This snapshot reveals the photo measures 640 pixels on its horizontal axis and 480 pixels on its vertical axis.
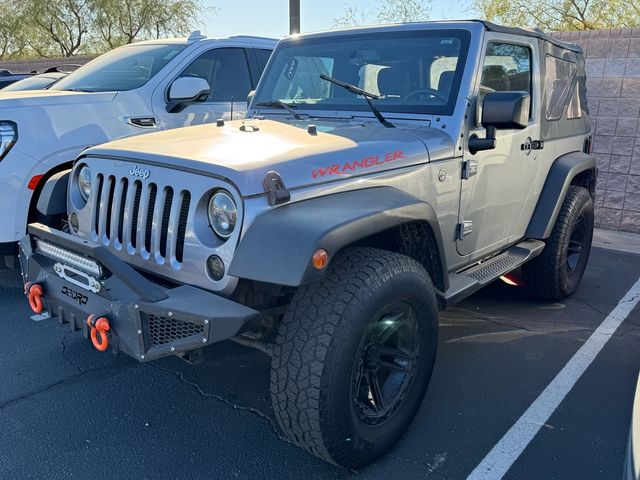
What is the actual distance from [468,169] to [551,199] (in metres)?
1.23

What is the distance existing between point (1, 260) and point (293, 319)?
9.83ft

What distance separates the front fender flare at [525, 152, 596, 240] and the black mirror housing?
3.96 ft

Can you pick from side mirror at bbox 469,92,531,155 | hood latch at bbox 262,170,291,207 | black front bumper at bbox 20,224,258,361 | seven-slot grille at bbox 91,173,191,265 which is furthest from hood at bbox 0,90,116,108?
side mirror at bbox 469,92,531,155

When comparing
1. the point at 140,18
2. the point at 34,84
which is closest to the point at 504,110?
the point at 34,84

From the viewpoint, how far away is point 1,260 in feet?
14.5

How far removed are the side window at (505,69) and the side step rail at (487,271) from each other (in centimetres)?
102

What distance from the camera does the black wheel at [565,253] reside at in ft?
14.6

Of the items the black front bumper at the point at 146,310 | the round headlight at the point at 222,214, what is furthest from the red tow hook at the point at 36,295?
the round headlight at the point at 222,214

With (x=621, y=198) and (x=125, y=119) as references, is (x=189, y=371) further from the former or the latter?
(x=621, y=198)

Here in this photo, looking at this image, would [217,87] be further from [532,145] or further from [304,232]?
[304,232]

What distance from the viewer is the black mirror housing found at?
3.15m

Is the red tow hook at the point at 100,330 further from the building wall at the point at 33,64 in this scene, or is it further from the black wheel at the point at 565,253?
the building wall at the point at 33,64

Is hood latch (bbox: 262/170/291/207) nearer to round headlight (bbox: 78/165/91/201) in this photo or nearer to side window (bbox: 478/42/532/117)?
round headlight (bbox: 78/165/91/201)

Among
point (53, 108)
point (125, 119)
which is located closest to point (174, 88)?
point (125, 119)
